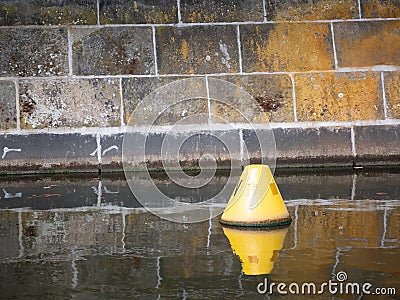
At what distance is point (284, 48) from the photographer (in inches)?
539

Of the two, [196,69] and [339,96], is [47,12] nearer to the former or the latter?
[196,69]

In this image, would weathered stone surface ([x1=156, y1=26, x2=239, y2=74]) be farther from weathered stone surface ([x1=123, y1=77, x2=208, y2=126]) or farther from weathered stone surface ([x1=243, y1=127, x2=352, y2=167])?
weathered stone surface ([x1=243, y1=127, x2=352, y2=167])

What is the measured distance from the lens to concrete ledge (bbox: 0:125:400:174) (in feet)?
42.7

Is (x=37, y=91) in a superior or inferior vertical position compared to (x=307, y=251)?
superior

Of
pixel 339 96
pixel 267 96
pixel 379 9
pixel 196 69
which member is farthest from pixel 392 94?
pixel 196 69

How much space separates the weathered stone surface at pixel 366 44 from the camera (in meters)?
13.8

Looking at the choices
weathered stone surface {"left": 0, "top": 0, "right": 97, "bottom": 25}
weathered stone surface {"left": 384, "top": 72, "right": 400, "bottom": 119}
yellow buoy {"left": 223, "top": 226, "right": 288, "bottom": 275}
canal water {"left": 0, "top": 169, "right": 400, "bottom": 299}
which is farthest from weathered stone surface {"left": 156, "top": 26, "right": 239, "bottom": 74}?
yellow buoy {"left": 223, "top": 226, "right": 288, "bottom": 275}

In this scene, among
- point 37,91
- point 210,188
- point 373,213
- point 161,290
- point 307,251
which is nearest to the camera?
point 161,290

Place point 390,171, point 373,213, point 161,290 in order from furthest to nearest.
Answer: point 390,171 → point 373,213 → point 161,290

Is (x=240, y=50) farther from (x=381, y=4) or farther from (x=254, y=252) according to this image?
(x=254, y=252)

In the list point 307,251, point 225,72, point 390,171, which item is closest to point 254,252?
point 307,251

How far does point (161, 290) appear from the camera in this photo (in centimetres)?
527

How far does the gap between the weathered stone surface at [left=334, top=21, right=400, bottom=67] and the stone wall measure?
0.02 m

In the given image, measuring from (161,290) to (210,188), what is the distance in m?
5.79
